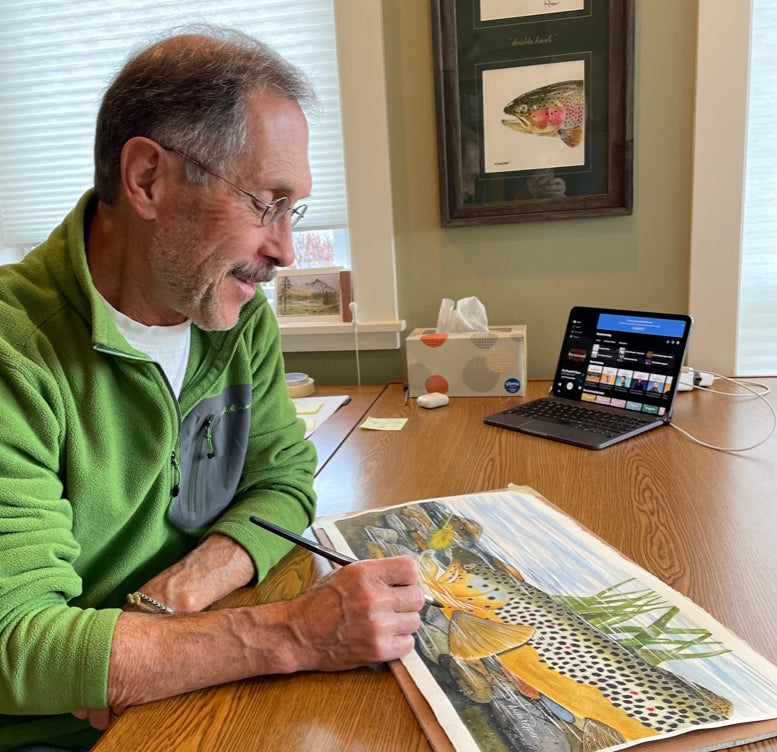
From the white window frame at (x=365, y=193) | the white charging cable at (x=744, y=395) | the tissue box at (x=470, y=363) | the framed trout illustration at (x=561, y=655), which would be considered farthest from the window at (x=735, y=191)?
the framed trout illustration at (x=561, y=655)

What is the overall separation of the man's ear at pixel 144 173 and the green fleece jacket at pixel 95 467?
0.29 feet

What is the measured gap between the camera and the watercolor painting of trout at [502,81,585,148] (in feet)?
5.69

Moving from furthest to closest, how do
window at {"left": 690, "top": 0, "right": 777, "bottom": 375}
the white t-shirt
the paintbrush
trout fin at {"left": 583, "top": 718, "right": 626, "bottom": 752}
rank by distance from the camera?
window at {"left": 690, "top": 0, "right": 777, "bottom": 375} → the white t-shirt → the paintbrush → trout fin at {"left": 583, "top": 718, "right": 626, "bottom": 752}

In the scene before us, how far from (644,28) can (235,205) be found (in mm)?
1316

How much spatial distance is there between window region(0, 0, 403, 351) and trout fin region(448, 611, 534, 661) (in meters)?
1.26

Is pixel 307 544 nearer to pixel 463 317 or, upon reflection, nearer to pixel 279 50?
pixel 463 317

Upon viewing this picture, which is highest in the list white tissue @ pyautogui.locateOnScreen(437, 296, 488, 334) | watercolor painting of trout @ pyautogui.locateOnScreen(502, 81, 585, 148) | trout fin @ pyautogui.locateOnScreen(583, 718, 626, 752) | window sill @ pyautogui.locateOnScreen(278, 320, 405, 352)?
watercolor painting of trout @ pyautogui.locateOnScreen(502, 81, 585, 148)

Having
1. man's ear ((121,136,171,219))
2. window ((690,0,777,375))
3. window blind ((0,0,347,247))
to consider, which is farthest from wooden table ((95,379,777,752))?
window blind ((0,0,347,247))

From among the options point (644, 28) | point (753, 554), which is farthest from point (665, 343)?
point (644, 28)

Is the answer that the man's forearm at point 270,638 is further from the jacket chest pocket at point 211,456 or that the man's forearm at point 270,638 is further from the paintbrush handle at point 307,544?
the jacket chest pocket at point 211,456

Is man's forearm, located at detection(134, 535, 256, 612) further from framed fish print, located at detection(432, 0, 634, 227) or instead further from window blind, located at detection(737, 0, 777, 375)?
window blind, located at detection(737, 0, 777, 375)

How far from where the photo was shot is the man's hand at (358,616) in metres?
0.67

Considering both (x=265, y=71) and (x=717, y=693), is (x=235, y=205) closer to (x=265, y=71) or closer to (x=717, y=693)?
(x=265, y=71)

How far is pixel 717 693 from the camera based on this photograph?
1.94 feet
